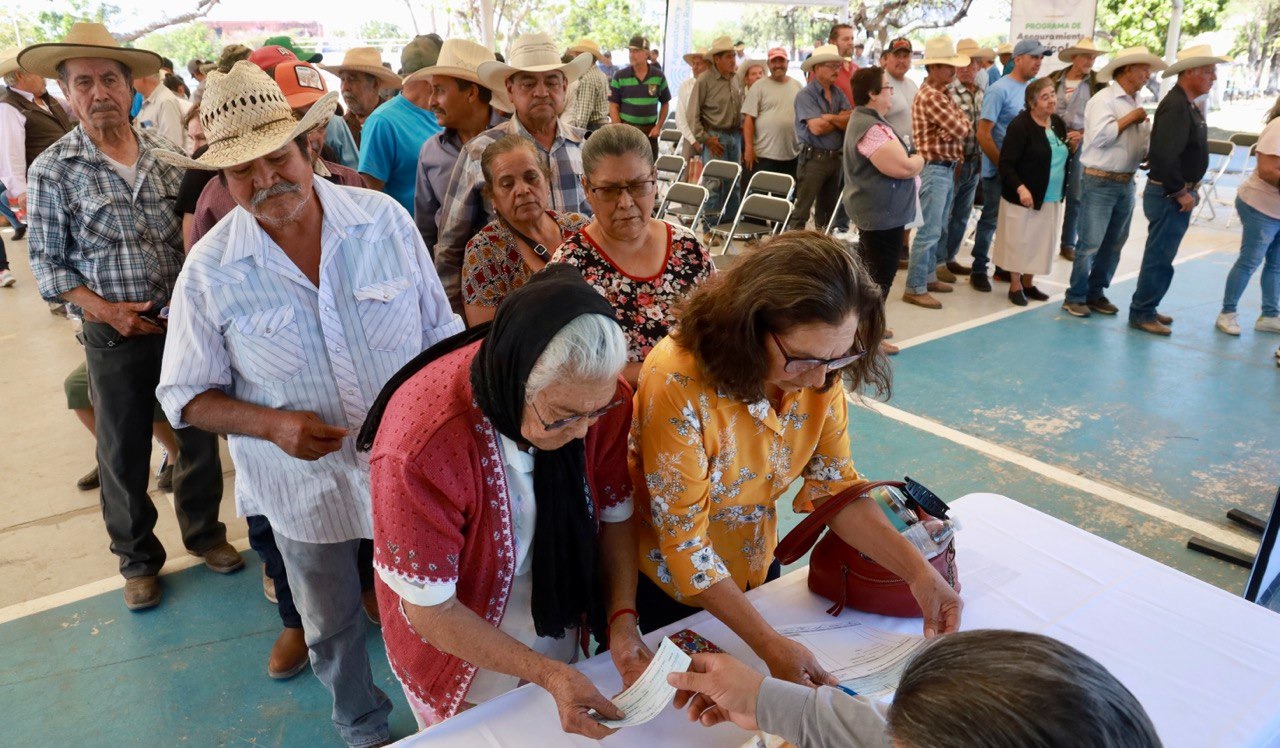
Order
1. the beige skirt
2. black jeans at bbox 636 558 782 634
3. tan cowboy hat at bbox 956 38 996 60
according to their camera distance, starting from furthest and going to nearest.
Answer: tan cowboy hat at bbox 956 38 996 60 < the beige skirt < black jeans at bbox 636 558 782 634

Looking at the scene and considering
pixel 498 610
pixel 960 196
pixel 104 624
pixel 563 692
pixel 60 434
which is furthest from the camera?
pixel 960 196

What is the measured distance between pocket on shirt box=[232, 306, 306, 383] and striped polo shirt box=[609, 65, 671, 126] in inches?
291

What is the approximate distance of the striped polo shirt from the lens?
8.71m

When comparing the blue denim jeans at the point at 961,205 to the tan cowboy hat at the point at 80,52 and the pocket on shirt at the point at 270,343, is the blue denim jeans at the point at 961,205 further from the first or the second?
the pocket on shirt at the point at 270,343

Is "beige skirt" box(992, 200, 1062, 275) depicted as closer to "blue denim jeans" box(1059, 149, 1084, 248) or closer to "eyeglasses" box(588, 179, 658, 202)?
"blue denim jeans" box(1059, 149, 1084, 248)

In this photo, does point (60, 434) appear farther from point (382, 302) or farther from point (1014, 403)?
point (1014, 403)

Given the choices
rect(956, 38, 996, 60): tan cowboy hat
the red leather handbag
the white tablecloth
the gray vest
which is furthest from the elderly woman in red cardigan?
rect(956, 38, 996, 60): tan cowboy hat

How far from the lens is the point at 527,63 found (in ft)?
11.0

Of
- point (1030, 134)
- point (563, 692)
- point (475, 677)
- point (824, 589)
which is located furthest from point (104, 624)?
point (1030, 134)

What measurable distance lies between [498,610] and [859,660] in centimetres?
69

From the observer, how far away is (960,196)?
6887mm

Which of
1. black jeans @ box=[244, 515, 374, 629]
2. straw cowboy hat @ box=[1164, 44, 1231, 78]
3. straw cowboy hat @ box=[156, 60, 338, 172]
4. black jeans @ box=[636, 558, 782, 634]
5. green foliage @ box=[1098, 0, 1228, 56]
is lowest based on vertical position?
black jeans @ box=[244, 515, 374, 629]

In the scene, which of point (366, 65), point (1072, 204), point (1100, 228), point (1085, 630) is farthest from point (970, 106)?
point (1085, 630)

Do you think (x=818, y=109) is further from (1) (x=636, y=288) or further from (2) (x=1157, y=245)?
(1) (x=636, y=288)
